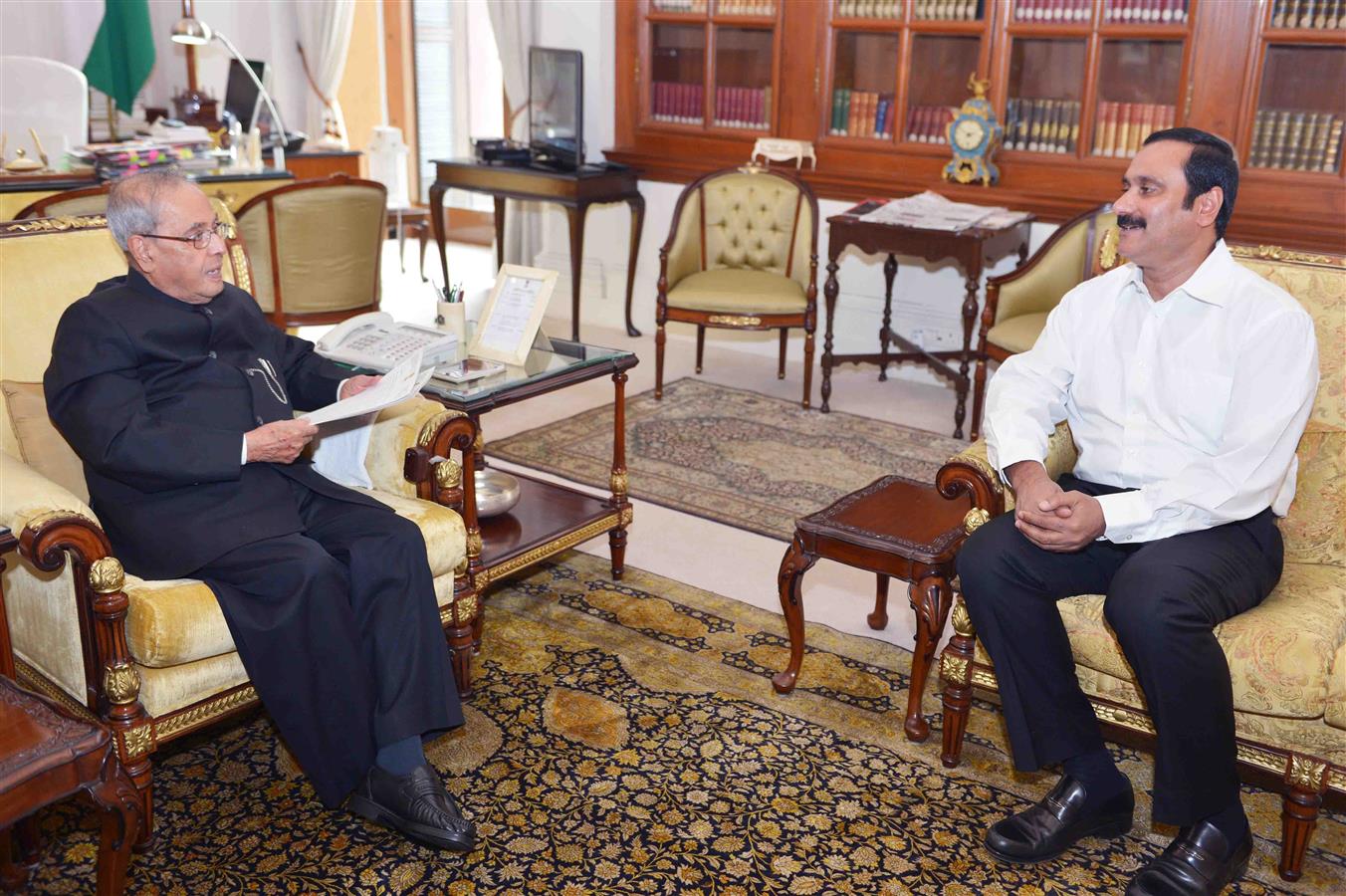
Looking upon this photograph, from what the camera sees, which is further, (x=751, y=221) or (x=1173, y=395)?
(x=751, y=221)

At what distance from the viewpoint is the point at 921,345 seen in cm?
588

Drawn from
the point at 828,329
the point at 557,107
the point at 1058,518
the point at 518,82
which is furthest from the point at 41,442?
the point at 518,82

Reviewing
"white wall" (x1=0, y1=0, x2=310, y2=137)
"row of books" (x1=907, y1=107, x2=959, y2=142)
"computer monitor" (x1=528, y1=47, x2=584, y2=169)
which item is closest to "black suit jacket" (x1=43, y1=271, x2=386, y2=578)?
"computer monitor" (x1=528, y1=47, x2=584, y2=169)

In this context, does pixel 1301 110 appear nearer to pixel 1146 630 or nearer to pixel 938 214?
pixel 938 214

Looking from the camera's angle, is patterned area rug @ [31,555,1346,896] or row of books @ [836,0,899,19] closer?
patterned area rug @ [31,555,1346,896]

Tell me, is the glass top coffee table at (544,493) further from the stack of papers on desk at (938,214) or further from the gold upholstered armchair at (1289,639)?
the stack of papers on desk at (938,214)

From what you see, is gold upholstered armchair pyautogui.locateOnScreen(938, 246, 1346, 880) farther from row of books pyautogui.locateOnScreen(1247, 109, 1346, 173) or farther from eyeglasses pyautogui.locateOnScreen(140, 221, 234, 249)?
row of books pyautogui.locateOnScreen(1247, 109, 1346, 173)

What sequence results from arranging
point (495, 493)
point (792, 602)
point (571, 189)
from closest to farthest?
point (792, 602) < point (495, 493) < point (571, 189)

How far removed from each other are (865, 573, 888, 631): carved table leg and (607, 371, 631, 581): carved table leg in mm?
741

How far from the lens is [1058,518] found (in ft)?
7.85

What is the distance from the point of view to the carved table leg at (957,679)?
2.58 metres

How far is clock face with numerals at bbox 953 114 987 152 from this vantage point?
5.36 meters

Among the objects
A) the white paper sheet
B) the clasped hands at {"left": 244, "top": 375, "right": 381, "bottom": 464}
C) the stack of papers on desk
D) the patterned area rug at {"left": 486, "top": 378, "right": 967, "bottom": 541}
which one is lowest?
the patterned area rug at {"left": 486, "top": 378, "right": 967, "bottom": 541}

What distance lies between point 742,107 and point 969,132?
1371 mm
